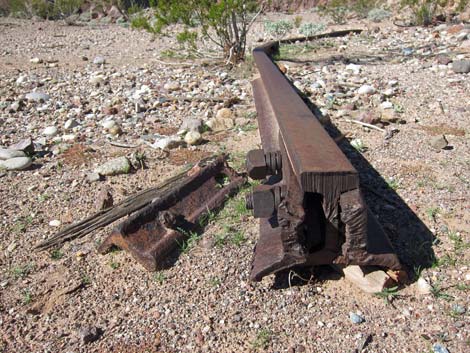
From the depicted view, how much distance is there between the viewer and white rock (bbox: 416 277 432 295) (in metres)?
2.04

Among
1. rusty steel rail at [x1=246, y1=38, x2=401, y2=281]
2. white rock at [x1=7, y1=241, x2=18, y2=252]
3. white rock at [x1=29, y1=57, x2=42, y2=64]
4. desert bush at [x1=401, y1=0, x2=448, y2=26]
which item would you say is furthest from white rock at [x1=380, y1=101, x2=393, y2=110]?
white rock at [x1=29, y1=57, x2=42, y2=64]

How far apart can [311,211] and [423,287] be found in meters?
0.59

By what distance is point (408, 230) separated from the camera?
2479mm

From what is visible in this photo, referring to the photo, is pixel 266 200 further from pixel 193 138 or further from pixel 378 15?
pixel 378 15

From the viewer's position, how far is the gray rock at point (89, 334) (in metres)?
1.97

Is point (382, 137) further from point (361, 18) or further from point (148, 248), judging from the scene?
point (361, 18)

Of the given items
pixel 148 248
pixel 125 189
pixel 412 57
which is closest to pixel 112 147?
pixel 125 189

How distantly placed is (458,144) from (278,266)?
2164 millimetres

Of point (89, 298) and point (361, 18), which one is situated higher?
point (361, 18)

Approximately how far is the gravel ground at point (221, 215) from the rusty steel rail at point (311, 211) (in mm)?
170

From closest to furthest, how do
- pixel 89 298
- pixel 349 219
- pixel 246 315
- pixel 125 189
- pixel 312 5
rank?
1. pixel 349 219
2. pixel 246 315
3. pixel 89 298
4. pixel 125 189
5. pixel 312 5

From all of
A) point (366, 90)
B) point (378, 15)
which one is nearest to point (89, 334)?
point (366, 90)

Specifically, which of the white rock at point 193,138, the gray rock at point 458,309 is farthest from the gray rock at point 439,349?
the white rock at point 193,138

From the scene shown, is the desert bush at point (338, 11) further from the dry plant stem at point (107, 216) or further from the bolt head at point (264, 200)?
the bolt head at point (264, 200)
